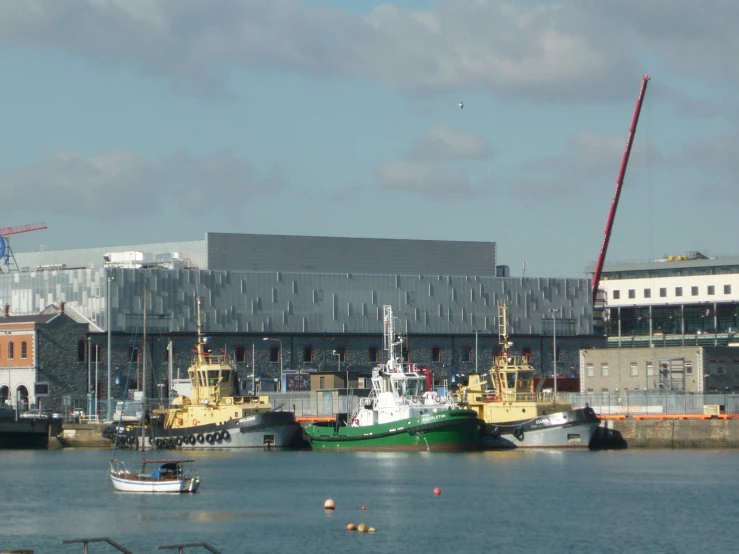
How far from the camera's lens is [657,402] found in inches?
3866

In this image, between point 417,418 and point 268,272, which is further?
point 268,272

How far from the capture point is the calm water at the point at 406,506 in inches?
1921

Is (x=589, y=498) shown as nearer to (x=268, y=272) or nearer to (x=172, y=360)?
(x=172, y=360)

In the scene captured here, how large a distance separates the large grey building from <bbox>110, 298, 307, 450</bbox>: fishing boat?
2628cm

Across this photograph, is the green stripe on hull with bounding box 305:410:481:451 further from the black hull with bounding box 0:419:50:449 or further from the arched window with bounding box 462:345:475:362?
the arched window with bounding box 462:345:475:362

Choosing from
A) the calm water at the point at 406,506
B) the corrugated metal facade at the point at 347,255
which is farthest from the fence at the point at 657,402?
the corrugated metal facade at the point at 347,255

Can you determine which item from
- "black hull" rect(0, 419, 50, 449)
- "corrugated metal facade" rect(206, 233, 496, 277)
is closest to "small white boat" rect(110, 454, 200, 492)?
"black hull" rect(0, 419, 50, 449)

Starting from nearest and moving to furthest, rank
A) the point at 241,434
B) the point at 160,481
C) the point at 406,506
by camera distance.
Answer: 1. the point at 406,506
2. the point at 160,481
3. the point at 241,434

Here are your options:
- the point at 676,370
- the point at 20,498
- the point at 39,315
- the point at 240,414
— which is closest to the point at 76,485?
the point at 20,498

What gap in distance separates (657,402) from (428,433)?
20.5 metres

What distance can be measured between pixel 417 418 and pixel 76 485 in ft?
74.3

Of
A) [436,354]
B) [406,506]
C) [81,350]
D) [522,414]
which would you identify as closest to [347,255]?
[436,354]

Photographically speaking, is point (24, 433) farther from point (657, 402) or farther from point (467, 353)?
point (467, 353)

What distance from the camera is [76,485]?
67.7m
